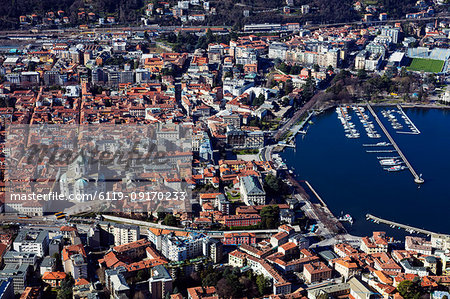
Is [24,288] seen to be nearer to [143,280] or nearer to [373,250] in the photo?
[143,280]

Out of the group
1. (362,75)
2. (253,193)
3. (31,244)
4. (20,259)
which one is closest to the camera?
(20,259)

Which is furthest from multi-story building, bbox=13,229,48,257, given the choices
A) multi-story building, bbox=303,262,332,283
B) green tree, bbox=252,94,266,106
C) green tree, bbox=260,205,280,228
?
green tree, bbox=252,94,266,106

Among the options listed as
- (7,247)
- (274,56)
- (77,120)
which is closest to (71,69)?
(77,120)

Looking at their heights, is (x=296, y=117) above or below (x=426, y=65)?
below

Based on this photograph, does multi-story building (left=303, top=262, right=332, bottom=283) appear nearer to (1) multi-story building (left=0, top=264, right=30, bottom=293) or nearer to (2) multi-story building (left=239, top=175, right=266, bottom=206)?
(2) multi-story building (left=239, top=175, right=266, bottom=206)

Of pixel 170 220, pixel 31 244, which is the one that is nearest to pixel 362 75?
pixel 170 220

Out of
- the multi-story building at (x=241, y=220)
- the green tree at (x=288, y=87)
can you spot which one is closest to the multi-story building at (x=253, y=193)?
the multi-story building at (x=241, y=220)

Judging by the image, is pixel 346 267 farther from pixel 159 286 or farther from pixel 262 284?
pixel 159 286
